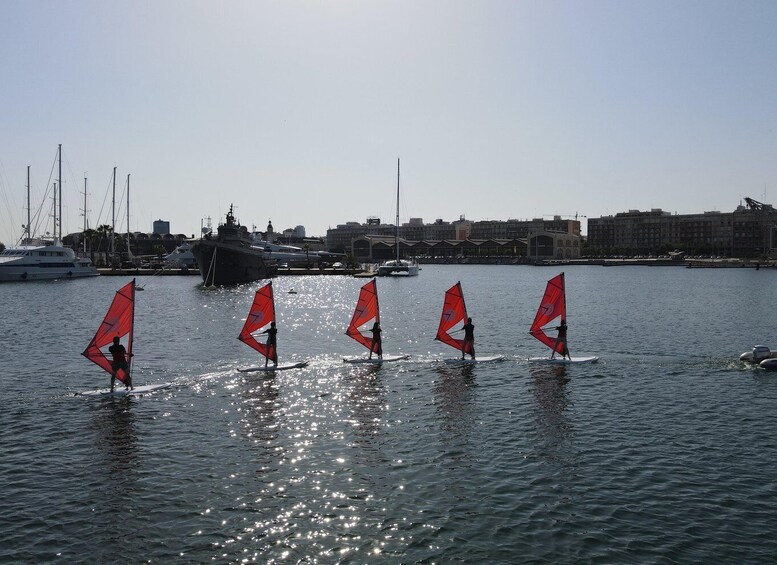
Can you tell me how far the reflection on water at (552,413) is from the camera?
20406mm

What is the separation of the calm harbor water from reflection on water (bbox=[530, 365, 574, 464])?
130 mm

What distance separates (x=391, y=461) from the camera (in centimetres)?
1925

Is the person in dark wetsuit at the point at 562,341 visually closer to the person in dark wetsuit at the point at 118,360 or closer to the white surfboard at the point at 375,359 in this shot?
the white surfboard at the point at 375,359

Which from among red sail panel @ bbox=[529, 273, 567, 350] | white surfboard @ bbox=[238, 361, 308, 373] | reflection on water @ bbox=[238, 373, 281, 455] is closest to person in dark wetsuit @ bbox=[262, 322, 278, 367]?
white surfboard @ bbox=[238, 361, 308, 373]

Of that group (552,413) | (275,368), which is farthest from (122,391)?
(552,413)

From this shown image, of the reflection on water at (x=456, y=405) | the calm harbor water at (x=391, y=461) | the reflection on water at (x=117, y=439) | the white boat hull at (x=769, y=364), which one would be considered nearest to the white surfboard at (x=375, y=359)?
the calm harbor water at (x=391, y=461)

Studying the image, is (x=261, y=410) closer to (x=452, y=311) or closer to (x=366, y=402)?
(x=366, y=402)

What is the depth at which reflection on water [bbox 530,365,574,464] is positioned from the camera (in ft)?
66.9

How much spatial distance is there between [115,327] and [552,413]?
18.2 metres

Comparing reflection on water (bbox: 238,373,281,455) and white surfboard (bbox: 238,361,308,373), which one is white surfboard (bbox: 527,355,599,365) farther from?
reflection on water (bbox: 238,373,281,455)

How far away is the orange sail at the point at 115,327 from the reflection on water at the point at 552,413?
55.4ft

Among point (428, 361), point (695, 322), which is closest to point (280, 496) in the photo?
point (428, 361)

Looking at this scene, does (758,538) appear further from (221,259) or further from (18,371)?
(221,259)

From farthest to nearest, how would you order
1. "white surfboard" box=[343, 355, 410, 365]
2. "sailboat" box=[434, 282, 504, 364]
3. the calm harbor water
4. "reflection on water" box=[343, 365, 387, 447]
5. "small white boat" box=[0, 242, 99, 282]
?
"small white boat" box=[0, 242, 99, 282], "white surfboard" box=[343, 355, 410, 365], "sailboat" box=[434, 282, 504, 364], "reflection on water" box=[343, 365, 387, 447], the calm harbor water
